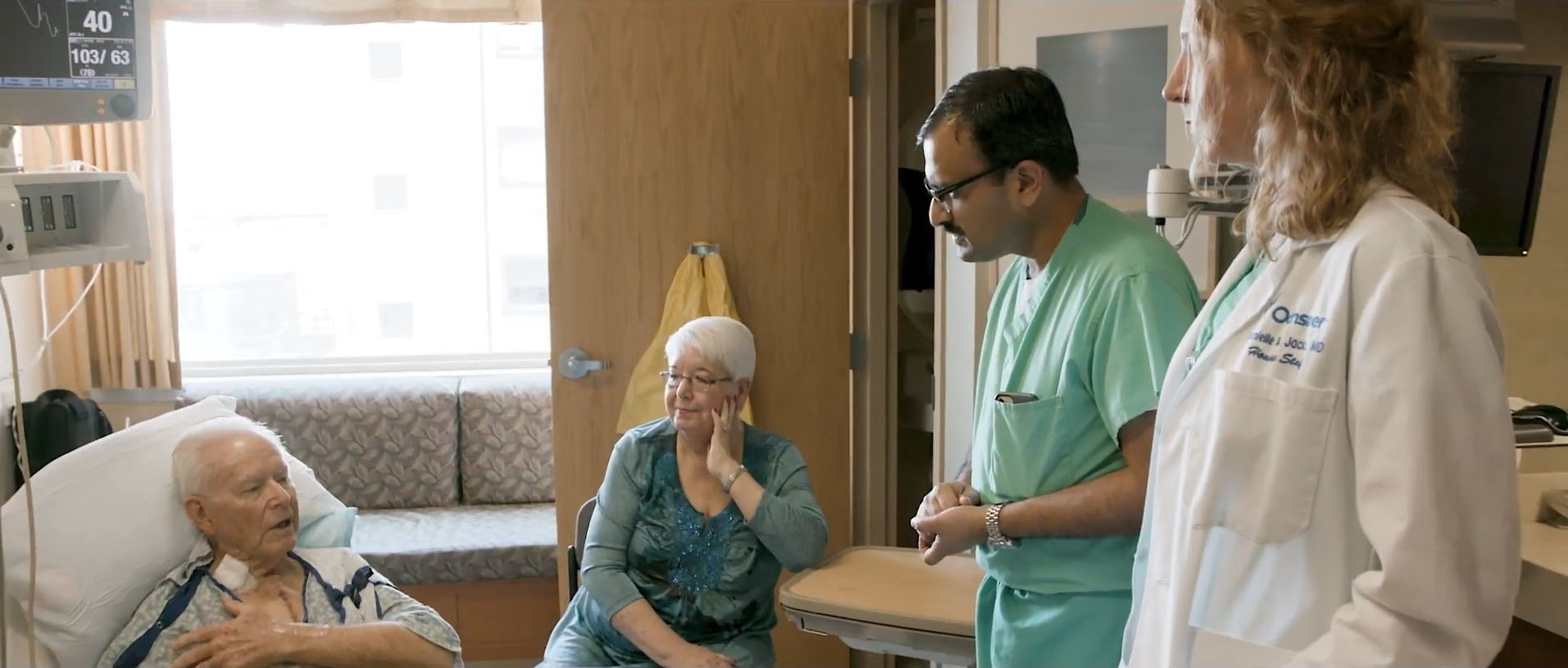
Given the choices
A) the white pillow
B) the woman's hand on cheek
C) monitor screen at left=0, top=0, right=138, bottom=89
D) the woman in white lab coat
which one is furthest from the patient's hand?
the woman in white lab coat

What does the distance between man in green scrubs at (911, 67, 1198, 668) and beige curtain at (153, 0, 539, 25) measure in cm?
258

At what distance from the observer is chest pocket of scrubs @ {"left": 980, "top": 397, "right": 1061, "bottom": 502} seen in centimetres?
156

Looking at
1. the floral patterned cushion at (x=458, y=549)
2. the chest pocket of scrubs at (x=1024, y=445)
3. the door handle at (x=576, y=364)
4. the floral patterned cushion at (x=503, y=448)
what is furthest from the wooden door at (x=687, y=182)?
the chest pocket of scrubs at (x=1024, y=445)

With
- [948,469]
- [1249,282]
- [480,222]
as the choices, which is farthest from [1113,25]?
[480,222]

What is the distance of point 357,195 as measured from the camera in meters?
4.18

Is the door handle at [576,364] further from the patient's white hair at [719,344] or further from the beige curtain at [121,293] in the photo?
the beige curtain at [121,293]

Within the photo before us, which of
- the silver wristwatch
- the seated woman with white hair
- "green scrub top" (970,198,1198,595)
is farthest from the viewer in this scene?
the seated woman with white hair

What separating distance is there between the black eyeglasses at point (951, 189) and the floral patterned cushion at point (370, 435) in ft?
8.59

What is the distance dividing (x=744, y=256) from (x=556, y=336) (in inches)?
19.9

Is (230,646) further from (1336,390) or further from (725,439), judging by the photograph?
(1336,390)

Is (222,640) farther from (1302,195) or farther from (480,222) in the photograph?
(480,222)

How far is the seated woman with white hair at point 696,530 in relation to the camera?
2.24 meters

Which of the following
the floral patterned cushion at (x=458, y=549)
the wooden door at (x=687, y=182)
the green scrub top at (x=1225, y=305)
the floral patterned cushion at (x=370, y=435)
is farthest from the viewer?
the floral patterned cushion at (x=370, y=435)

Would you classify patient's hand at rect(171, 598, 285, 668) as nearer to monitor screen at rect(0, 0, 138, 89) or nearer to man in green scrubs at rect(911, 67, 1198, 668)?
monitor screen at rect(0, 0, 138, 89)
